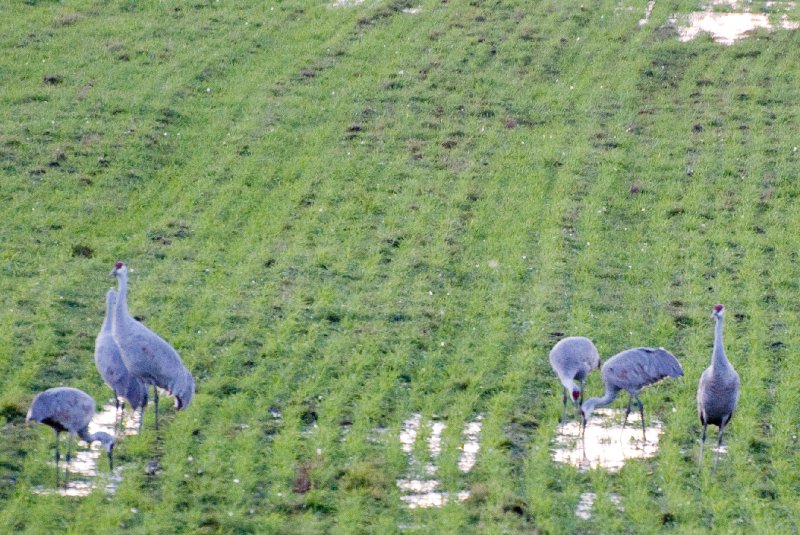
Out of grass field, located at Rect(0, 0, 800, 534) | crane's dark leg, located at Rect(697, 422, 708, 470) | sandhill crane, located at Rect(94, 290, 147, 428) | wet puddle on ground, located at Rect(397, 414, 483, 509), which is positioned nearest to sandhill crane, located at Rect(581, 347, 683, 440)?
grass field, located at Rect(0, 0, 800, 534)

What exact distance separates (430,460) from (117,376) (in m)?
3.48

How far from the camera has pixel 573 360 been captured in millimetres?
13727

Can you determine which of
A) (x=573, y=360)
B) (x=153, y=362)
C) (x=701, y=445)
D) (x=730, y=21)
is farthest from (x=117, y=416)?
(x=730, y=21)

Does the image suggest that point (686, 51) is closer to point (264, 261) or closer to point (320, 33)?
point (320, 33)

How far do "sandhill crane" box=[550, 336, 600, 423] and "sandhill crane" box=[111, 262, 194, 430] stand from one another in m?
4.10

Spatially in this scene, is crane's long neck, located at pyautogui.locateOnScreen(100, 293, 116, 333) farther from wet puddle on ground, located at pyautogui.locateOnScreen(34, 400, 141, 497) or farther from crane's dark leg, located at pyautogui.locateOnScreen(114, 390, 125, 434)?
wet puddle on ground, located at pyautogui.locateOnScreen(34, 400, 141, 497)

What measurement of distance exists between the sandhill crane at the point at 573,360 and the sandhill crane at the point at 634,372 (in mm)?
267

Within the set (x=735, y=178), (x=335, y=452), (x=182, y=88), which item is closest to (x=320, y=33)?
(x=182, y=88)

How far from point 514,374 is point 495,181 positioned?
7165mm

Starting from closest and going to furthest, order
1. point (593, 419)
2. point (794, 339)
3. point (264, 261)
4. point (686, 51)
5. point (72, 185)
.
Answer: point (593, 419), point (794, 339), point (264, 261), point (72, 185), point (686, 51)

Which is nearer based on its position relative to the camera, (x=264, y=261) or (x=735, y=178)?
(x=264, y=261)

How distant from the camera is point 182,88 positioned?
2464 centimetres

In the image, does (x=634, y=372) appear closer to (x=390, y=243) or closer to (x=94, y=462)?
(x=94, y=462)

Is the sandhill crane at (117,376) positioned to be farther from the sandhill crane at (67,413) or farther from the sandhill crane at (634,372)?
the sandhill crane at (634,372)
